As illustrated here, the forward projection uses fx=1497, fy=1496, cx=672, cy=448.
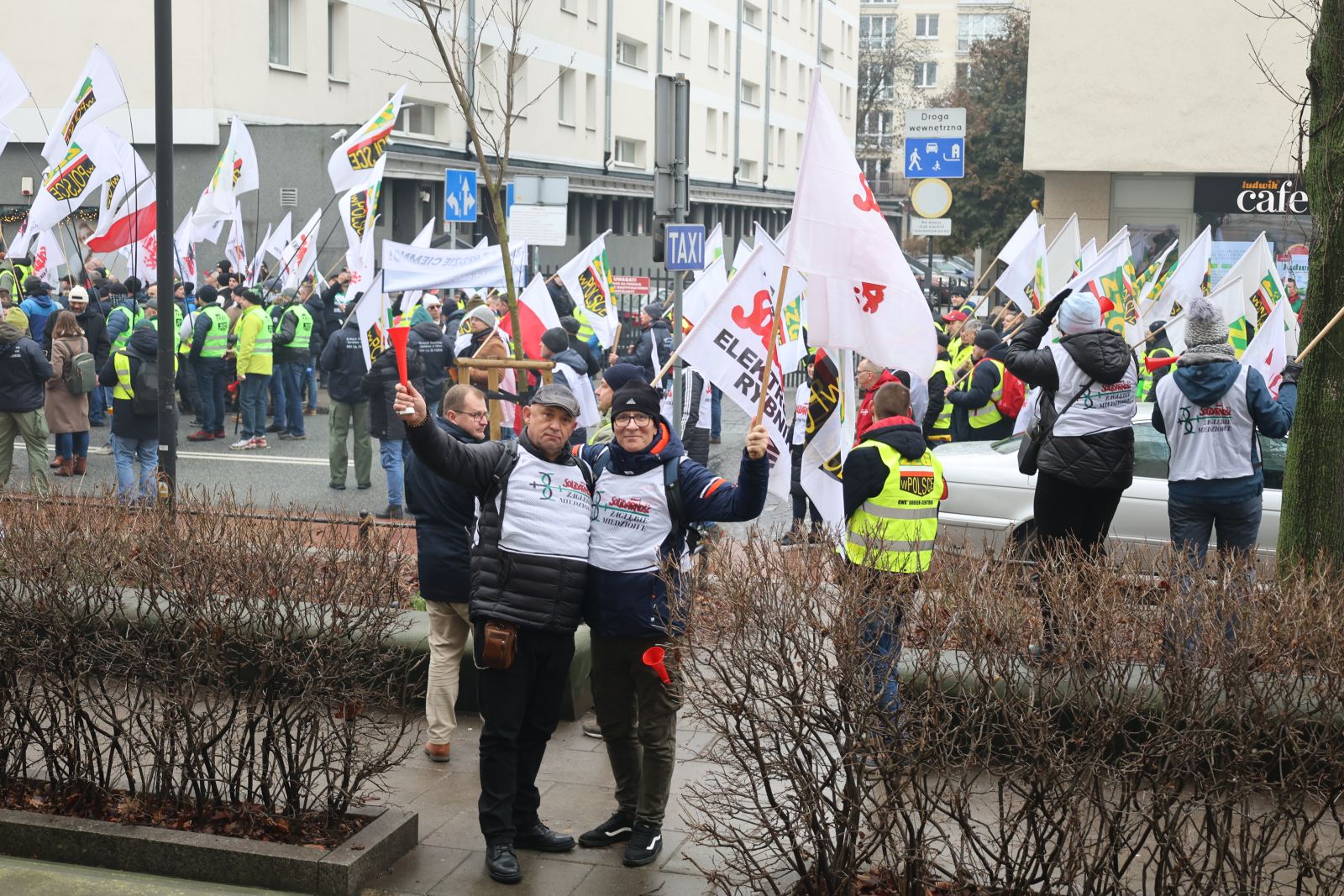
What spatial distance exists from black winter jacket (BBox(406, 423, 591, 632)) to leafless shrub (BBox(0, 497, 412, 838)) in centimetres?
39

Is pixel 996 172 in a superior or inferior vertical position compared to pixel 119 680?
superior

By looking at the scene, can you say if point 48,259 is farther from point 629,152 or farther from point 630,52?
point 630,52

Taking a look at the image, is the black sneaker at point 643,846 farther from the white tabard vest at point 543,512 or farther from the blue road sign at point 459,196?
the blue road sign at point 459,196

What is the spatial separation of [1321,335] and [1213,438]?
1552 millimetres

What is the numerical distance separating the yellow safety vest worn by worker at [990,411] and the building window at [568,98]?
31.0m

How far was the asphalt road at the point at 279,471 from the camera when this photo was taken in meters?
14.5

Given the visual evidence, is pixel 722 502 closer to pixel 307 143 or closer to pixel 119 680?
pixel 119 680

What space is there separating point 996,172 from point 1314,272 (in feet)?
147

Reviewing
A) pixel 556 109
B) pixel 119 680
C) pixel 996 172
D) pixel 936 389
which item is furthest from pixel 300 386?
pixel 996 172

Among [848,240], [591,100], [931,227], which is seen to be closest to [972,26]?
[591,100]

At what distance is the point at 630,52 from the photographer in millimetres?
48125

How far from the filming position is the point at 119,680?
569 centimetres

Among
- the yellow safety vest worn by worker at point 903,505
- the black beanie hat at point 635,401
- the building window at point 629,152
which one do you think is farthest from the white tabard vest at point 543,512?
the building window at point 629,152

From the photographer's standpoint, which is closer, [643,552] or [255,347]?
[643,552]
